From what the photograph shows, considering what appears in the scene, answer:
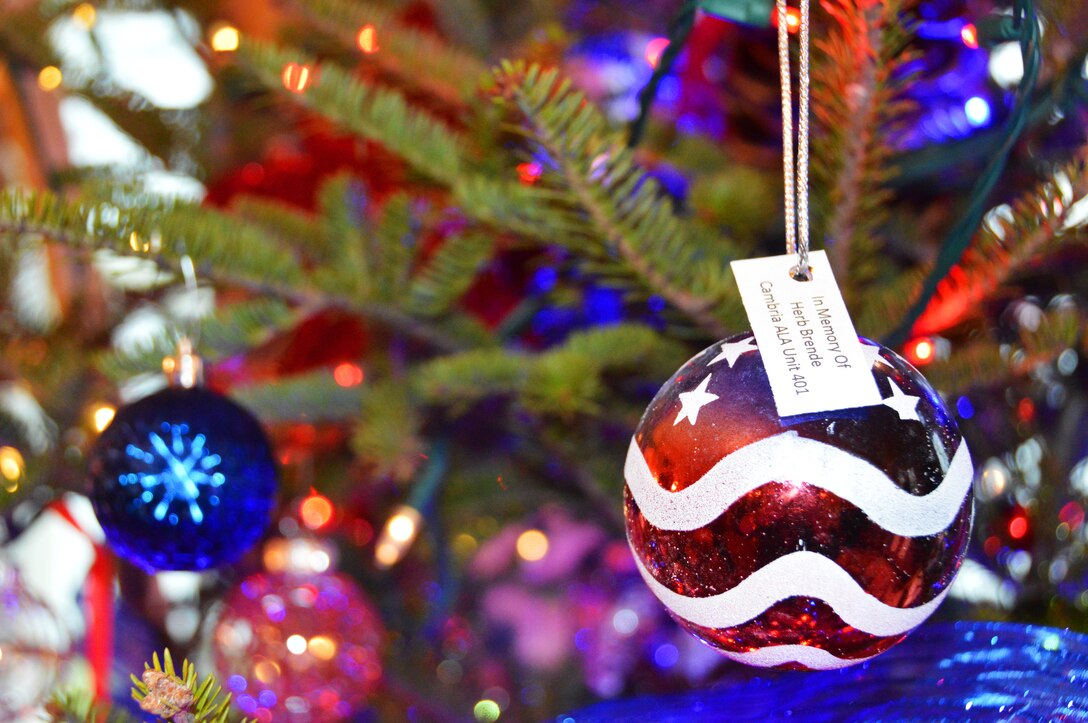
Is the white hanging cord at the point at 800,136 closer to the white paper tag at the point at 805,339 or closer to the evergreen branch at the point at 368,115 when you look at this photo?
the white paper tag at the point at 805,339

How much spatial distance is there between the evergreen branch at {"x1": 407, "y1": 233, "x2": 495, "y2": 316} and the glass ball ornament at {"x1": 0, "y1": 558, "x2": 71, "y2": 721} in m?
0.42

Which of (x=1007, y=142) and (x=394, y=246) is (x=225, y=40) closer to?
(x=394, y=246)

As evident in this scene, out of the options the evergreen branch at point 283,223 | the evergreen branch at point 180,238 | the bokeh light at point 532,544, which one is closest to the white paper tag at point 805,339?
the evergreen branch at point 180,238

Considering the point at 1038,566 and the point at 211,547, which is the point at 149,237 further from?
the point at 1038,566

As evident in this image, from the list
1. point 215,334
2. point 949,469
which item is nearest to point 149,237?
point 215,334

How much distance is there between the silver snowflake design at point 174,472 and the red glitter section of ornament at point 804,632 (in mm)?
289

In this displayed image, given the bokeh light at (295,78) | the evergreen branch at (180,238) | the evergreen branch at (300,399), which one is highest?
the bokeh light at (295,78)

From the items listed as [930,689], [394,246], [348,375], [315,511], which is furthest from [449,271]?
[930,689]

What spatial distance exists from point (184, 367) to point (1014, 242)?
0.51 m

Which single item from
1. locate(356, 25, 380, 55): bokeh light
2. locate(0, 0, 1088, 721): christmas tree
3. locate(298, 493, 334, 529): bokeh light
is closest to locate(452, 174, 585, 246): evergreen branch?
locate(0, 0, 1088, 721): christmas tree

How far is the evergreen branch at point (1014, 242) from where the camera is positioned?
18.8 inches

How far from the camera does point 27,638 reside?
733 mm

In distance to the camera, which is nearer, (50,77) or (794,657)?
(794,657)

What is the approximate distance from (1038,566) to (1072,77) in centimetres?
34
